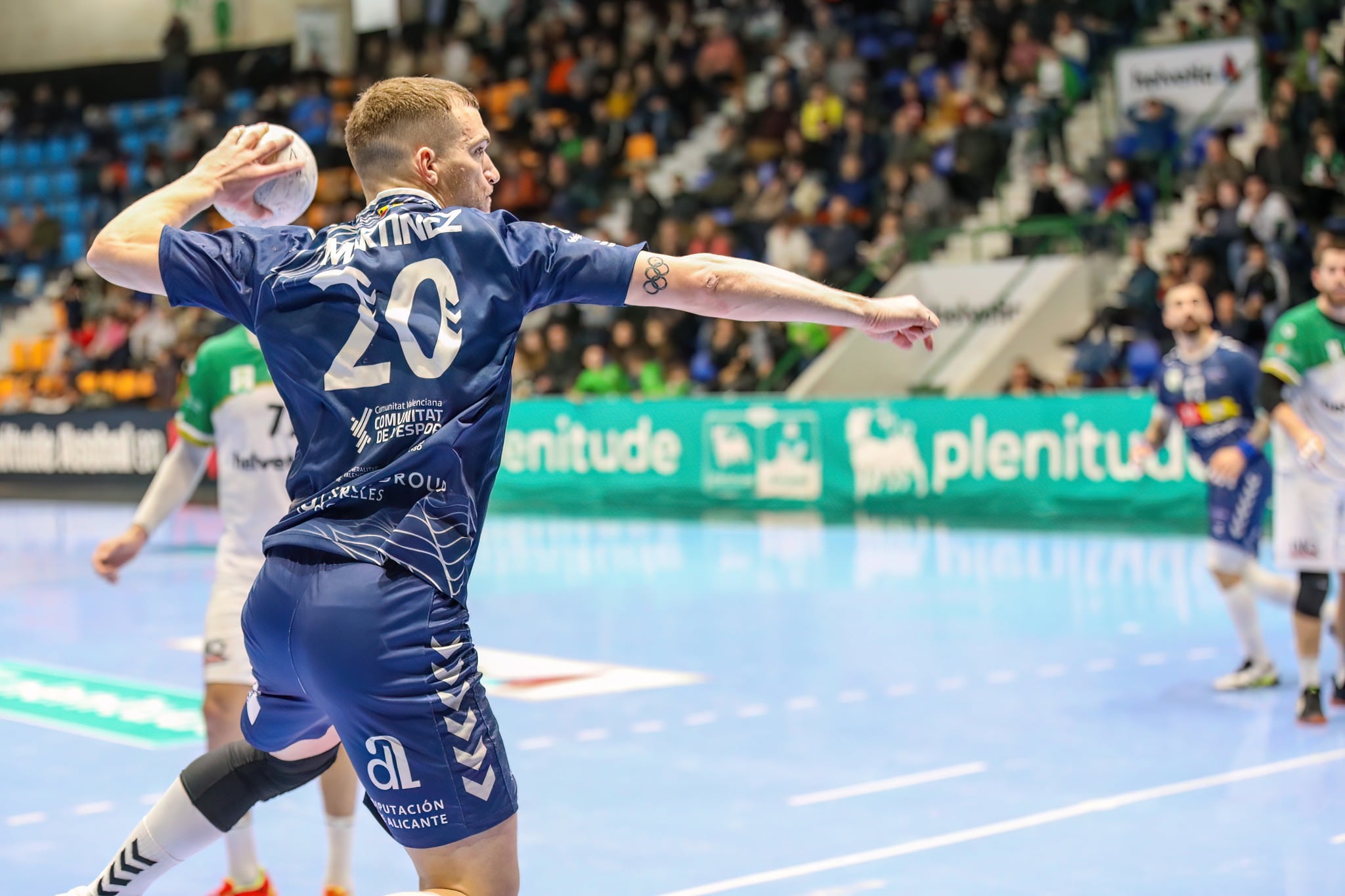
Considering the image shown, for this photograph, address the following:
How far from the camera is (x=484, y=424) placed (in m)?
3.06

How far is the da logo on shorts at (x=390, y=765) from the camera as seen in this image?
2898 mm

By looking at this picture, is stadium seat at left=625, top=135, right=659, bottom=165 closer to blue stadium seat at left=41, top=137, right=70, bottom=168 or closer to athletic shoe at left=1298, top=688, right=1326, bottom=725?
blue stadium seat at left=41, top=137, right=70, bottom=168

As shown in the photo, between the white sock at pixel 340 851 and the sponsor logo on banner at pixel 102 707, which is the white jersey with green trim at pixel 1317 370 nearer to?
the white sock at pixel 340 851

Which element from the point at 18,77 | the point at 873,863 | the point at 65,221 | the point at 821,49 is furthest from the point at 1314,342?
the point at 18,77

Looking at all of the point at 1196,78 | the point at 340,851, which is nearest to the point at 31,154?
the point at 1196,78

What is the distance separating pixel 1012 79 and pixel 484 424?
18.6 metres

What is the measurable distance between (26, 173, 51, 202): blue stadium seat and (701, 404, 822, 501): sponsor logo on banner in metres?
18.5

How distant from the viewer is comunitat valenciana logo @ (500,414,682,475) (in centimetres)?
1842

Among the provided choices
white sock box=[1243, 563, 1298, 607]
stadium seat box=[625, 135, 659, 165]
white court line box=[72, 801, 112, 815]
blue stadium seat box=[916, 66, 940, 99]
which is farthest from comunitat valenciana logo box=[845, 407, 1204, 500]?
white court line box=[72, 801, 112, 815]

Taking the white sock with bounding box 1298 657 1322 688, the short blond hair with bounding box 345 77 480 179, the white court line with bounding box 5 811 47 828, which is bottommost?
the white court line with bounding box 5 811 47 828

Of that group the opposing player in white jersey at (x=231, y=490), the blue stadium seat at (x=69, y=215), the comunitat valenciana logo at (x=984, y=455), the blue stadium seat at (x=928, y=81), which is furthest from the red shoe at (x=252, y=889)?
the blue stadium seat at (x=69, y=215)

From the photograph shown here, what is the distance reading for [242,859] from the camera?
188 inches

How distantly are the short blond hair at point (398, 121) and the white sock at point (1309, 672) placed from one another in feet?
17.7

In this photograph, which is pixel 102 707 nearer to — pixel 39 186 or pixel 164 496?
pixel 164 496
